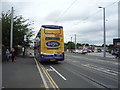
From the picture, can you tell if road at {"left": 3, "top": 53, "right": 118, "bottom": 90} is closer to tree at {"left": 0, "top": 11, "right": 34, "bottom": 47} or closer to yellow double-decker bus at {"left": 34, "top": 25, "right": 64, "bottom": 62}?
yellow double-decker bus at {"left": 34, "top": 25, "right": 64, "bottom": 62}

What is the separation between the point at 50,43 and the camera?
59.7 feet

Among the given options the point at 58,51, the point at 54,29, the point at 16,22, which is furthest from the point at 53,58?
the point at 16,22

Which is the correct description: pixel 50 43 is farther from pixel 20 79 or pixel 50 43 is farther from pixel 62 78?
pixel 20 79

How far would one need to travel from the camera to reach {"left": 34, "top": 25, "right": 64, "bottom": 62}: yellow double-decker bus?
18.0 meters

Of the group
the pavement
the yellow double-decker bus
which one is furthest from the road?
the yellow double-decker bus

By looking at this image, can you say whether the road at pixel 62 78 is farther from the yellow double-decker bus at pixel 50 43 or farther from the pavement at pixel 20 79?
the yellow double-decker bus at pixel 50 43

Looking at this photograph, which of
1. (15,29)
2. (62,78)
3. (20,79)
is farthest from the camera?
(15,29)

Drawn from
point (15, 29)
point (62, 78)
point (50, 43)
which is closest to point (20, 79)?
point (62, 78)

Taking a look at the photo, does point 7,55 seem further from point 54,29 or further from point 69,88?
point 69,88

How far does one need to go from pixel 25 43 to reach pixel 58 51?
1708cm

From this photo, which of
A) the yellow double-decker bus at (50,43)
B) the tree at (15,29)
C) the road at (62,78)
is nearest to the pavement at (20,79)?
the road at (62,78)

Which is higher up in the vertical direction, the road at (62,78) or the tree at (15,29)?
the tree at (15,29)

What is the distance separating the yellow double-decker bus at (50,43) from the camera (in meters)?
18.0

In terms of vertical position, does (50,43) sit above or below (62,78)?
above
